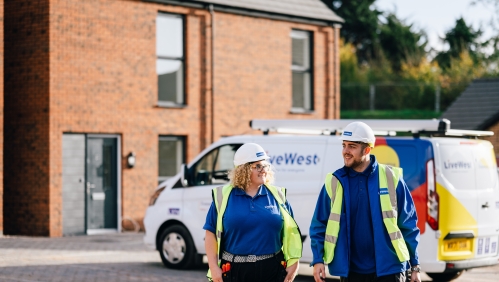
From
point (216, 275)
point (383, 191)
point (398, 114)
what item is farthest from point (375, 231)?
point (398, 114)

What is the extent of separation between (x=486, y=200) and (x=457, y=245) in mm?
841

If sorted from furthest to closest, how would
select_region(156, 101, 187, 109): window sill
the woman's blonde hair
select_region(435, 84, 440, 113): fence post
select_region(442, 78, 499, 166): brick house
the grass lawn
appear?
select_region(435, 84, 440, 113): fence post < the grass lawn < select_region(442, 78, 499, 166): brick house < select_region(156, 101, 187, 109): window sill < the woman's blonde hair

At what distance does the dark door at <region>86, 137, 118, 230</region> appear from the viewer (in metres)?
20.7

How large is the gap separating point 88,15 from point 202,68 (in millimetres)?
3628

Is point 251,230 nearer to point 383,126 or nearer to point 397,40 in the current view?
point 383,126

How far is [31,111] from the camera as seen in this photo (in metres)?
20.1

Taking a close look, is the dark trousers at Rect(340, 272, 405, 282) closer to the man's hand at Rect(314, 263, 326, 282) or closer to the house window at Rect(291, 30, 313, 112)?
the man's hand at Rect(314, 263, 326, 282)

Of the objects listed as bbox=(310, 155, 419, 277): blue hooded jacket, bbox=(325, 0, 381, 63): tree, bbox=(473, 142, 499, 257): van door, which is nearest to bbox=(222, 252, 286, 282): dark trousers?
bbox=(310, 155, 419, 277): blue hooded jacket

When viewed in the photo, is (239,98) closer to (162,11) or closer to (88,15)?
(162,11)

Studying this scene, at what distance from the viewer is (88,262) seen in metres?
15.3

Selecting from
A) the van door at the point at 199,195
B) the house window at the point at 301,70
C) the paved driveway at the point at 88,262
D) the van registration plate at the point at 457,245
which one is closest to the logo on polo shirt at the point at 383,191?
the van registration plate at the point at 457,245

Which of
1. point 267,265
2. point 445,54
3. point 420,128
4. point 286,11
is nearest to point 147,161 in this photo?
point 286,11

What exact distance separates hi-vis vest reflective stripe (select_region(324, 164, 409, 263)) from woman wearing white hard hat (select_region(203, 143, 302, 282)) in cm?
36

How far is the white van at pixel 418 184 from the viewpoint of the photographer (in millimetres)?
11734
